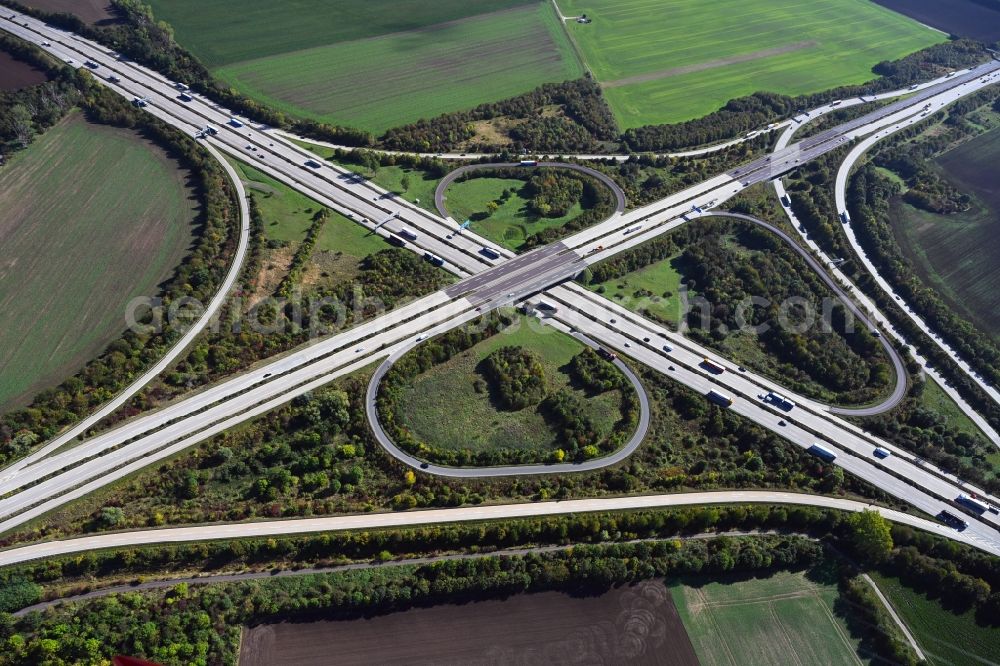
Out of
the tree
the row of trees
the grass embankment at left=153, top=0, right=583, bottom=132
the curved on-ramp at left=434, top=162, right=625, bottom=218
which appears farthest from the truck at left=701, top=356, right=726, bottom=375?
the grass embankment at left=153, top=0, right=583, bottom=132

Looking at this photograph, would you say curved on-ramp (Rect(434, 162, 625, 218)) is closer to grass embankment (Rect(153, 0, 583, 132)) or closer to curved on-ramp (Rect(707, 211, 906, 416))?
curved on-ramp (Rect(707, 211, 906, 416))

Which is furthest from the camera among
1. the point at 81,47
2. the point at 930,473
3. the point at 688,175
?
the point at 81,47

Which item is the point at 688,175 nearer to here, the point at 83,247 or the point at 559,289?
the point at 559,289

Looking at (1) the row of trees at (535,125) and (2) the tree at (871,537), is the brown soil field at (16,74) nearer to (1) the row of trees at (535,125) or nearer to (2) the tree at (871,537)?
(1) the row of trees at (535,125)

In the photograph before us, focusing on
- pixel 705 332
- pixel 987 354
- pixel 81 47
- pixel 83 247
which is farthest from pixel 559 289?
pixel 81 47

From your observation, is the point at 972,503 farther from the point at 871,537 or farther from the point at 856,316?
the point at 856,316

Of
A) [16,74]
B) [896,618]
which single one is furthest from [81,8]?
[896,618]

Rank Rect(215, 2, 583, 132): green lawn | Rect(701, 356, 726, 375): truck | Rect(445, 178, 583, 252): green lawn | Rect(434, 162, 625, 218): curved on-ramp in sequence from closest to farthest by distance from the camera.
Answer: Rect(701, 356, 726, 375): truck, Rect(445, 178, 583, 252): green lawn, Rect(434, 162, 625, 218): curved on-ramp, Rect(215, 2, 583, 132): green lawn
